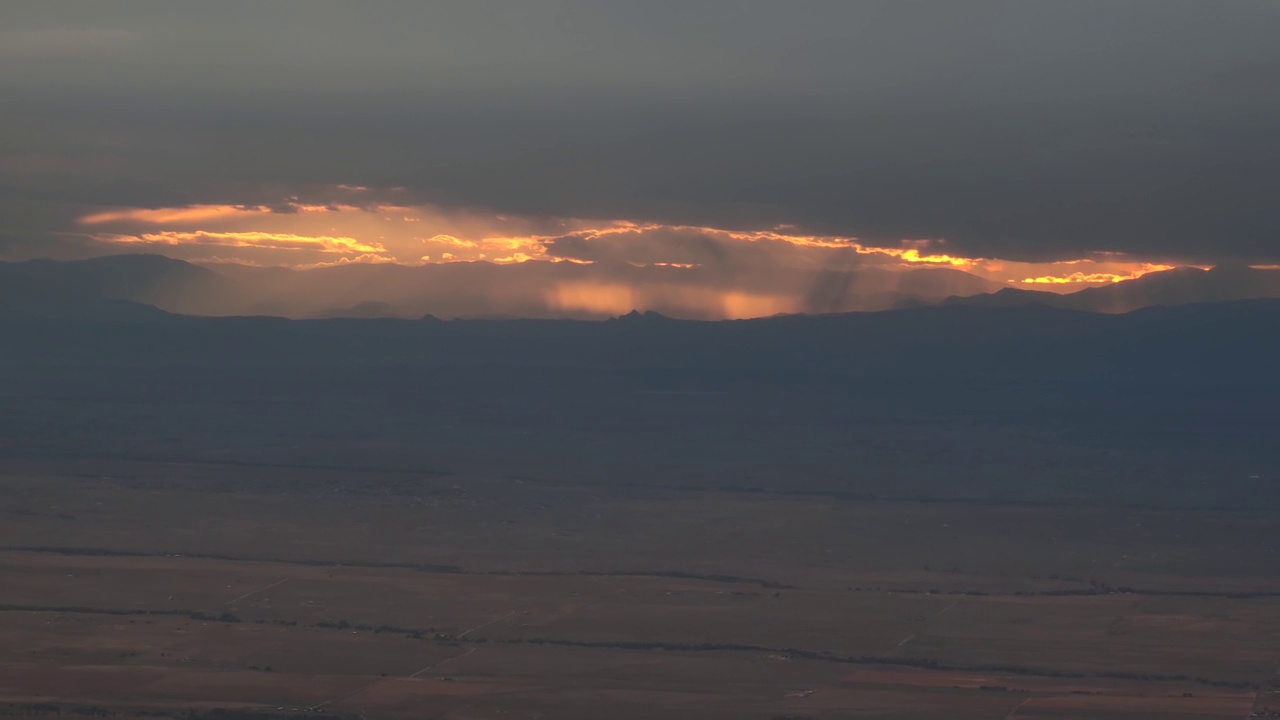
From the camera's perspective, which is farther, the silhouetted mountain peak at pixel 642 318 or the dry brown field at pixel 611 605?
the silhouetted mountain peak at pixel 642 318

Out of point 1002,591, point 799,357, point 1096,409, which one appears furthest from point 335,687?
point 799,357

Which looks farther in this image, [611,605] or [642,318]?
[642,318]

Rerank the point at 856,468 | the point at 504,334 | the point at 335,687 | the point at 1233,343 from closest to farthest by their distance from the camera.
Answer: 1. the point at 335,687
2. the point at 856,468
3. the point at 1233,343
4. the point at 504,334

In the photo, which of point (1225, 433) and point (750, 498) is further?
point (1225, 433)

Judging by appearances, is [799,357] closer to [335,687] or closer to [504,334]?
[504,334]

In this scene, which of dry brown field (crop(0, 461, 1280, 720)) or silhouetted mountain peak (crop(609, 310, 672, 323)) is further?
silhouetted mountain peak (crop(609, 310, 672, 323))

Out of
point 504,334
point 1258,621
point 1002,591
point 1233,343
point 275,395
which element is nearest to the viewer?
point 1258,621
